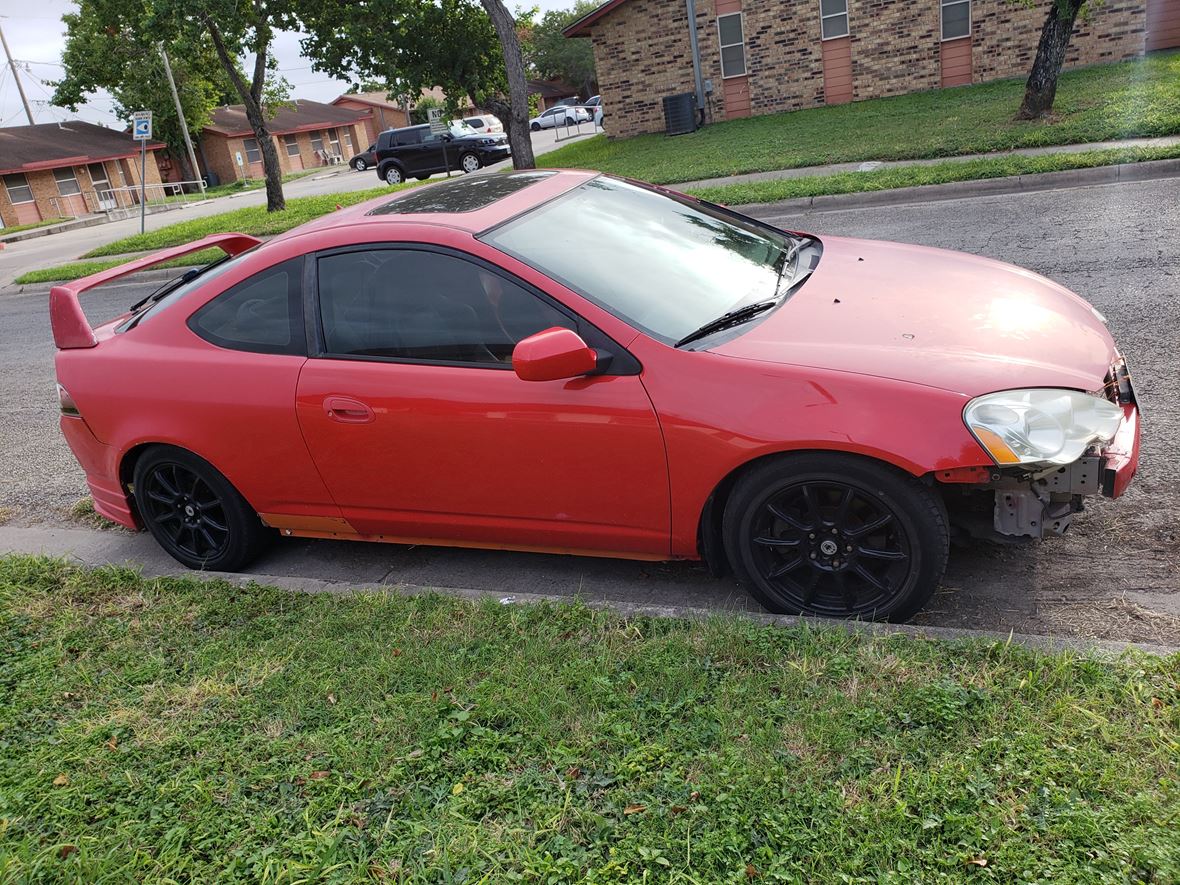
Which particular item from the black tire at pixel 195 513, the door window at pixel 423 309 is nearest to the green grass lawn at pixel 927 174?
the door window at pixel 423 309

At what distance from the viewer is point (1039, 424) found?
3.05m

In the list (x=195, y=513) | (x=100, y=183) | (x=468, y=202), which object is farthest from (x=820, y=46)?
(x=100, y=183)

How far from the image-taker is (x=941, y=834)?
234cm

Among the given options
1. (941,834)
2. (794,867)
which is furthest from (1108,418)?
(794,867)

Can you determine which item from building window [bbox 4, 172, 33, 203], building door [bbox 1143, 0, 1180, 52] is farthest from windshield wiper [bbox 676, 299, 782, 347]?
building window [bbox 4, 172, 33, 203]

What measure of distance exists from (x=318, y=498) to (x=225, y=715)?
1138 millimetres

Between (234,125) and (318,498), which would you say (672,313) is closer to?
(318,498)

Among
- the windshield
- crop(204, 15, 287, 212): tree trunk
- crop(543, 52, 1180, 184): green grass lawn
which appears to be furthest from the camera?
crop(204, 15, 287, 212): tree trunk

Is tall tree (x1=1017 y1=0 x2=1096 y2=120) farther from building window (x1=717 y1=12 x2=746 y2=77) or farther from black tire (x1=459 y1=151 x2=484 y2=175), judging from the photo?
black tire (x1=459 y1=151 x2=484 y2=175)

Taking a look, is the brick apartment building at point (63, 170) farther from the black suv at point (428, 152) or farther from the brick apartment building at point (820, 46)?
the brick apartment building at point (820, 46)

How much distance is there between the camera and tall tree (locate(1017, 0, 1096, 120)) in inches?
528

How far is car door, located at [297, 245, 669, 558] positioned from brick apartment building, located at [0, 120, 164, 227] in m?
48.4

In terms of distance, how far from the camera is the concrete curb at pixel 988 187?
1003 cm

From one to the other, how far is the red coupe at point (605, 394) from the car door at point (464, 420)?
1 cm
